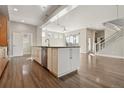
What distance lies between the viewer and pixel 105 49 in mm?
8219

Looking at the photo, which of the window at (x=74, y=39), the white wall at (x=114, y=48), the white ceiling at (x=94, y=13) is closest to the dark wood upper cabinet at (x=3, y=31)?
the white ceiling at (x=94, y=13)

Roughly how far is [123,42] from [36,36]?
22.9ft

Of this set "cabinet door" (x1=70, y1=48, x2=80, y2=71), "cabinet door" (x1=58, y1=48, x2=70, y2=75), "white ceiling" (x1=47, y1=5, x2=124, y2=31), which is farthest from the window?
"cabinet door" (x1=58, y1=48, x2=70, y2=75)

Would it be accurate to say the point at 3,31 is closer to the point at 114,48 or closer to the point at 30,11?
the point at 30,11

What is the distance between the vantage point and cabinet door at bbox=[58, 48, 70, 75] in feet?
9.53

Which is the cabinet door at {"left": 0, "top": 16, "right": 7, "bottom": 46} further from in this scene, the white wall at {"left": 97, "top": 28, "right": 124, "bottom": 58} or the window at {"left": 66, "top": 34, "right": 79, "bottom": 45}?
the window at {"left": 66, "top": 34, "right": 79, "bottom": 45}

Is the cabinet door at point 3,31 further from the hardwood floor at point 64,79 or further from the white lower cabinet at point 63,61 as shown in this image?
the white lower cabinet at point 63,61

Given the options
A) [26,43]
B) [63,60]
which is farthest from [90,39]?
[63,60]

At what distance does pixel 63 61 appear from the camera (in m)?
3.01

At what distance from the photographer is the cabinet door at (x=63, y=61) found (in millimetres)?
2906

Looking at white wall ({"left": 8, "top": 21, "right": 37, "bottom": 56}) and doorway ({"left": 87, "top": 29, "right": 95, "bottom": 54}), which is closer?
white wall ({"left": 8, "top": 21, "right": 37, "bottom": 56})

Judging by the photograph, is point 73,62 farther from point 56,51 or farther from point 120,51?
point 120,51

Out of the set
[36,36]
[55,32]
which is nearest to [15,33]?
[36,36]

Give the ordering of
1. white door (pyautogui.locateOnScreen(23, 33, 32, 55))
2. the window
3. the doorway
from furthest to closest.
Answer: the window → the doorway → white door (pyautogui.locateOnScreen(23, 33, 32, 55))
